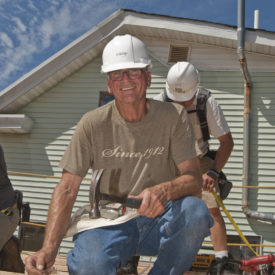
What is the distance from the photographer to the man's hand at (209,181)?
377 cm

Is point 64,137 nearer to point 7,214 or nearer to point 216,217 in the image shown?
point 7,214

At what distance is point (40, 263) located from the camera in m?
2.05

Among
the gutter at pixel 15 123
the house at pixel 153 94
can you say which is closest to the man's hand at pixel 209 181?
the house at pixel 153 94

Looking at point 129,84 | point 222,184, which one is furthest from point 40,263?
point 222,184

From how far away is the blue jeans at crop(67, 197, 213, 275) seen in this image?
2295 mm

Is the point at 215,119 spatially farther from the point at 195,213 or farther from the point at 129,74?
the point at 195,213

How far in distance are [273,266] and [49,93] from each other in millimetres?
7779

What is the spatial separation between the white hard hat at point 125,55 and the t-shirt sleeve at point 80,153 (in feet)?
1.54

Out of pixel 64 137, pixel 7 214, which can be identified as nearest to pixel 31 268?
pixel 7 214

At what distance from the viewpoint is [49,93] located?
32.4 feet

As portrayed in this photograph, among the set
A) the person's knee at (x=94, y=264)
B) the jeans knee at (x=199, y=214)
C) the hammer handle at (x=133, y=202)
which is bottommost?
the person's knee at (x=94, y=264)

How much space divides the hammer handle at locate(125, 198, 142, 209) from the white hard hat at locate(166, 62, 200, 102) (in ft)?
6.29

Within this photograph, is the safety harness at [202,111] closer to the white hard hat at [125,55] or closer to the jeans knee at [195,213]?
the white hard hat at [125,55]

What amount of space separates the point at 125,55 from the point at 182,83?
142 cm
